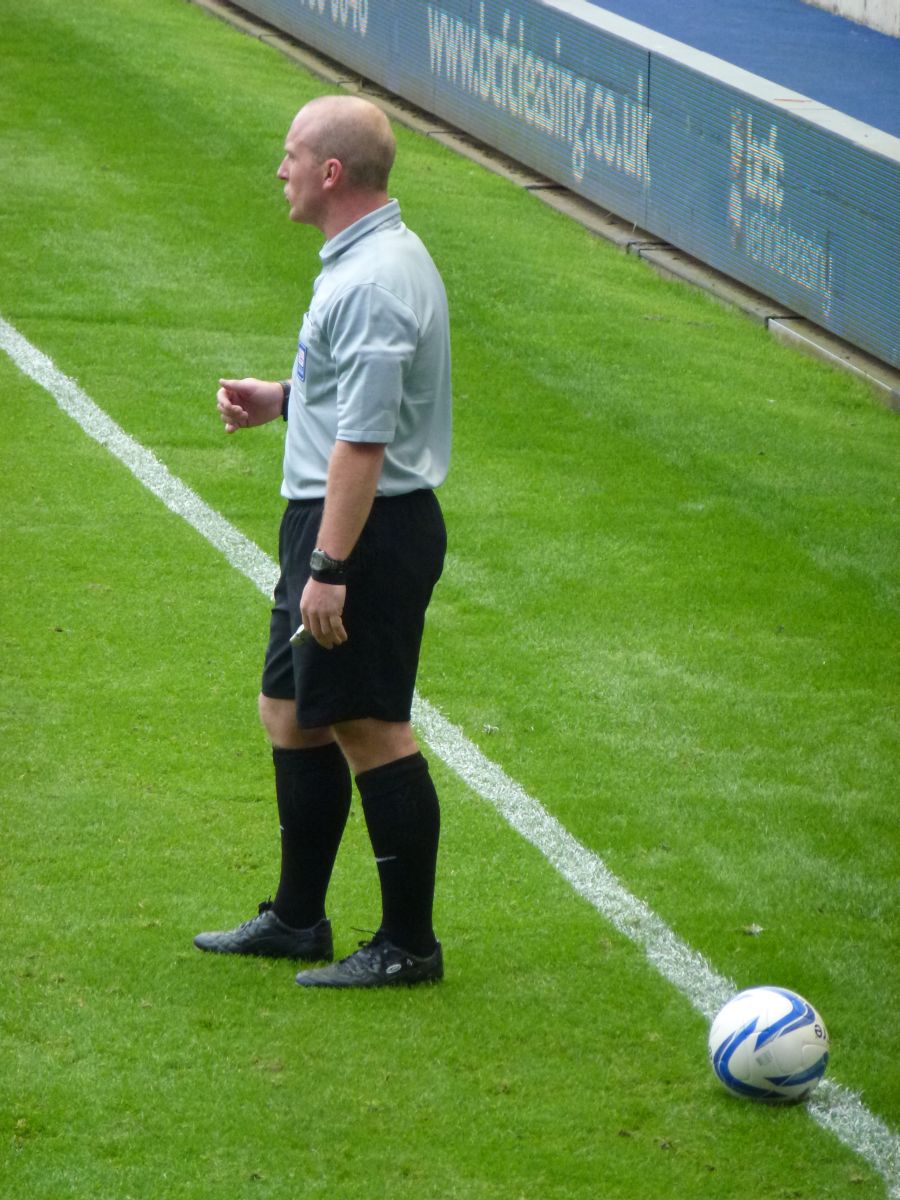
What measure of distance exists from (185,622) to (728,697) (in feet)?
6.88

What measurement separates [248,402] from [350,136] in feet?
2.81

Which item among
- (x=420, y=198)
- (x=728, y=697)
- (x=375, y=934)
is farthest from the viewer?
(x=420, y=198)

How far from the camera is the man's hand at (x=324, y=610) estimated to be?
4.30m

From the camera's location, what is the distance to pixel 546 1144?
4133 millimetres

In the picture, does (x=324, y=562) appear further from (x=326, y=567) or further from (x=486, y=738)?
(x=486, y=738)

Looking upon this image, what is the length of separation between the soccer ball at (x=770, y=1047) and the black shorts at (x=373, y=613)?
1.07 m

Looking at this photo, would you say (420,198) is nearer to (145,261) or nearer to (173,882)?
(145,261)

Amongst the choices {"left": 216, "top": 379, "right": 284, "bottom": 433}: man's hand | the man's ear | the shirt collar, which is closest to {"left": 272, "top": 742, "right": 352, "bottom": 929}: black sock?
{"left": 216, "top": 379, "right": 284, "bottom": 433}: man's hand

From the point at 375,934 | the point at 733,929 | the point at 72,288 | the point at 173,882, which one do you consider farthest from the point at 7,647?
the point at 72,288

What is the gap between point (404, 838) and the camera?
4.63 meters

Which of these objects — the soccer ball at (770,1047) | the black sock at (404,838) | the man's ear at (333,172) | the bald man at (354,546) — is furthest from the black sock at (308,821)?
the man's ear at (333,172)

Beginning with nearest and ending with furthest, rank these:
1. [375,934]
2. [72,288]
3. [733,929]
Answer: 1. [375,934]
2. [733,929]
3. [72,288]

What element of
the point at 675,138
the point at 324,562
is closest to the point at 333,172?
the point at 324,562

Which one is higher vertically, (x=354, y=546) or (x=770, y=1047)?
(x=354, y=546)
